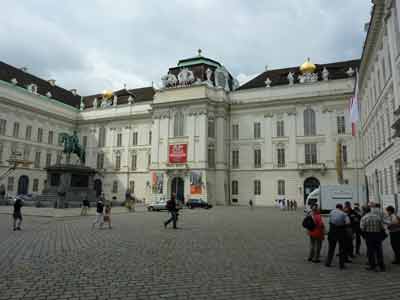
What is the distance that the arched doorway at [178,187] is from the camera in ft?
157

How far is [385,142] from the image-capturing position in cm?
Answer: 2447

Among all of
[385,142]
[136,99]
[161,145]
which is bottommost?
[385,142]

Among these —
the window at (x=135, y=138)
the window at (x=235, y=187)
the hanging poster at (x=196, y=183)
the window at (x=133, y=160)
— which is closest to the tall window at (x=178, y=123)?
the hanging poster at (x=196, y=183)

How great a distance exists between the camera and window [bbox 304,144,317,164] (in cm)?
4481

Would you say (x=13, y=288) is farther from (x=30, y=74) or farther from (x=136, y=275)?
(x=30, y=74)

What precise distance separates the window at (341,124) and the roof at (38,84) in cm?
4795

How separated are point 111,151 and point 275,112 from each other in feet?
95.9

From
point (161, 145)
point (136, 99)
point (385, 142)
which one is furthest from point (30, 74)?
point (385, 142)

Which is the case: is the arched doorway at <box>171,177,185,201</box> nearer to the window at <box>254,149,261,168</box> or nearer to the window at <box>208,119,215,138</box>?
the window at <box>208,119,215,138</box>

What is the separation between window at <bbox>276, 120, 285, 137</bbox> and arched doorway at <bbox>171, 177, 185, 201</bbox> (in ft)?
51.2

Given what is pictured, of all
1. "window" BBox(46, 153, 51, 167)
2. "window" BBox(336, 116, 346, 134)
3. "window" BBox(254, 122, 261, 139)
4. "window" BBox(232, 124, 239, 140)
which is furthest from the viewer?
"window" BBox(46, 153, 51, 167)

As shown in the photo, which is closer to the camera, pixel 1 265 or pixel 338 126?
pixel 1 265

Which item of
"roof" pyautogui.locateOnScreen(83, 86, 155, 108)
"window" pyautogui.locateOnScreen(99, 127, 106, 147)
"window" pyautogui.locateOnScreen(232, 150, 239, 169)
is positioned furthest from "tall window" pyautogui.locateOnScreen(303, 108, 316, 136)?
"window" pyautogui.locateOnScreen(99, 127, 106, 147)

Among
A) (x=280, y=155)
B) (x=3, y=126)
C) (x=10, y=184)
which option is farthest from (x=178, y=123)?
(x=10, y=184)
